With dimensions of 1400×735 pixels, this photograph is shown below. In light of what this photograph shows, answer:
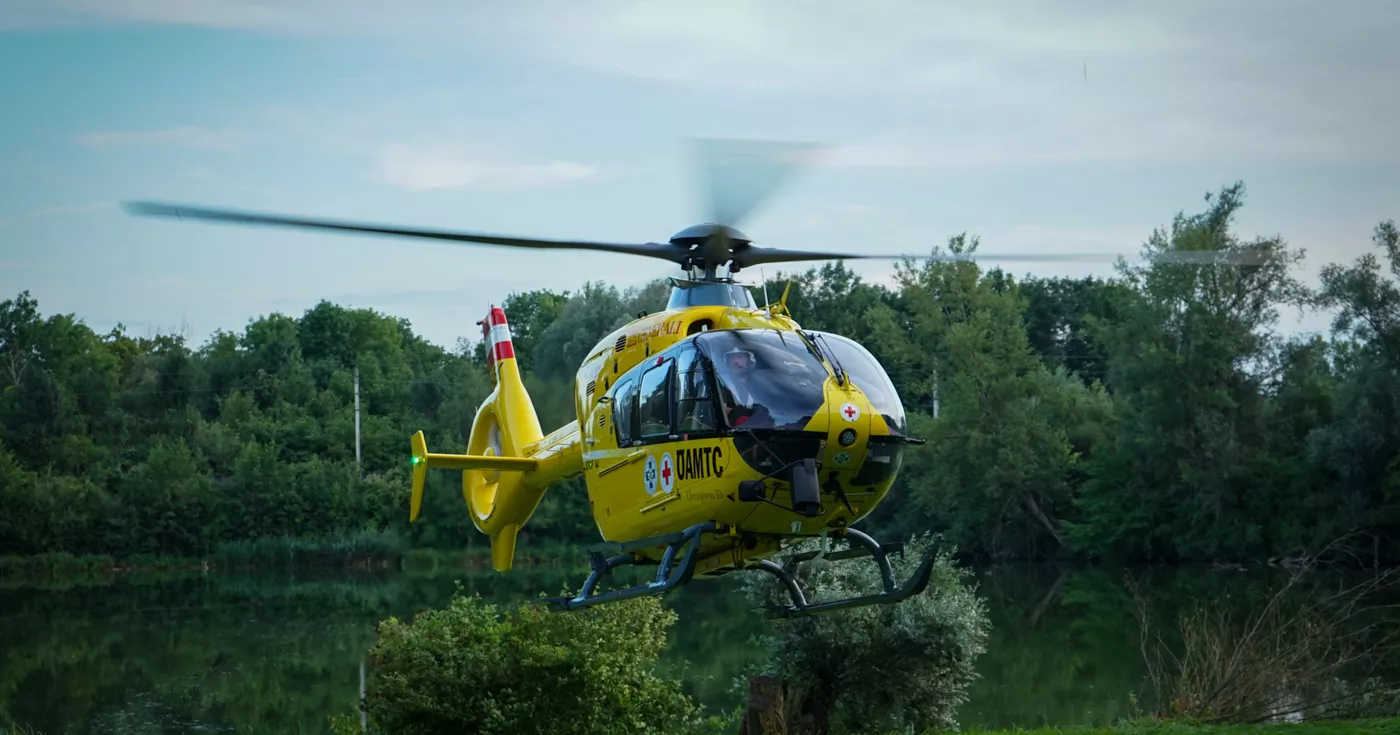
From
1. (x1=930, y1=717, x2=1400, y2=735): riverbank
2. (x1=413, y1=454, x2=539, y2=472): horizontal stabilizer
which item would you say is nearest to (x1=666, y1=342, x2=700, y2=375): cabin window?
(x1=413, y1=454, x2=539, y2=472): horizontal stabilizer

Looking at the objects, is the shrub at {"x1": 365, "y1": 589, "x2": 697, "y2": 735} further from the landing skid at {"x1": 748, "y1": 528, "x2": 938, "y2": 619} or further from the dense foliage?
the dense foliage

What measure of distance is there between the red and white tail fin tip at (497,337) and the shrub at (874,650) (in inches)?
162

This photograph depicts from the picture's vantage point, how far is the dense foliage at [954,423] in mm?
39125

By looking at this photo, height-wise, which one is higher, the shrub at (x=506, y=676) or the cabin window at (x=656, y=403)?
the cabin window at (x=656, y=403)

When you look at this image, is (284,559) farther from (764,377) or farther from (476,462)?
(764,377)

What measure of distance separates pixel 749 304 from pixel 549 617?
5.01 meters

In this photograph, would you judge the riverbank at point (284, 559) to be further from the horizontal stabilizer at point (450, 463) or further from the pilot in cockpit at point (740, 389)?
the pilot in cockpit at point (740, 389)

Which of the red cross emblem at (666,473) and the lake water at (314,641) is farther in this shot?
the lake water at (314,641)

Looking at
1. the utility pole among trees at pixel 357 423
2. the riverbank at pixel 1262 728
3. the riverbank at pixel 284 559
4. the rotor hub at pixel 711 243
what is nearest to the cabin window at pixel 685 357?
the rotor hub at pixel 711 243

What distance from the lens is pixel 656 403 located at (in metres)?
10.4

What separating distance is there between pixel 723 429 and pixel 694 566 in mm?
1166

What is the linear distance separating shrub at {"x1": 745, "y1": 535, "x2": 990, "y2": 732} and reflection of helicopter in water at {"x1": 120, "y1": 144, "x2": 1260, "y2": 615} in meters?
5.36

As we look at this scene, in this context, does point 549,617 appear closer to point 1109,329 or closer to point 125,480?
point 1109,329

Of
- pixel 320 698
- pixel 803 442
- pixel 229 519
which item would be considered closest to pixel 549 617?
pixel 803 442
